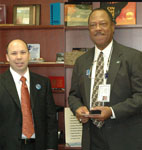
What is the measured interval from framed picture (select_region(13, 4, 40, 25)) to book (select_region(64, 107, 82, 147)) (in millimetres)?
1396

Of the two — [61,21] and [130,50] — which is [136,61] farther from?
[61,21]

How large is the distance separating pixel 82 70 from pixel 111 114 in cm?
51

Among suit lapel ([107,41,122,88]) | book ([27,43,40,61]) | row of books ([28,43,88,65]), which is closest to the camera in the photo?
suit lapel ([107,41,122,88])

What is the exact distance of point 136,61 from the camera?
2.34 m

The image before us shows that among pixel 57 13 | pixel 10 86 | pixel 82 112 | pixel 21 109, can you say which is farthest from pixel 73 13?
pixel 82 112

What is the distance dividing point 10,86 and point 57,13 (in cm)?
172

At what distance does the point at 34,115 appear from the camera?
2619 mm

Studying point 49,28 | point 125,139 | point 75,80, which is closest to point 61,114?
point 49,28

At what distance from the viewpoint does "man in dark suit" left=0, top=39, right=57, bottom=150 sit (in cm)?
252

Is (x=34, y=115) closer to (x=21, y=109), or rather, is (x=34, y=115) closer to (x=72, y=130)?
(x=21, y=109)

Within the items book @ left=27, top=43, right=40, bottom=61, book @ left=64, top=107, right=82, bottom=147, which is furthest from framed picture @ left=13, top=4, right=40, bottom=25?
book @ left=64, top=107, right=82, bottom=147

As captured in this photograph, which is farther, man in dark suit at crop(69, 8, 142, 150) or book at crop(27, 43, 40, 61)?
book at crop(27, 43, 40, 61)

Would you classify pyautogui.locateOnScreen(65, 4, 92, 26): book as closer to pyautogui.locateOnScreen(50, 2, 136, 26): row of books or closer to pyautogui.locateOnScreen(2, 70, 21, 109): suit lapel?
pyautogui.locateOnScreen(50, 2, 136, 26): row of books

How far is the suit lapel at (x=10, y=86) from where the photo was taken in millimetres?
2557
